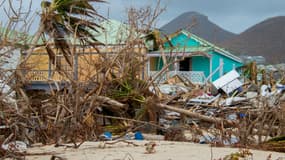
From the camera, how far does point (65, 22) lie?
13.9 metres

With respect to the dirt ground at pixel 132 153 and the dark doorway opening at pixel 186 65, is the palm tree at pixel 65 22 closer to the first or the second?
the dirt ground at pixel 132 153

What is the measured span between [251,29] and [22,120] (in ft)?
106

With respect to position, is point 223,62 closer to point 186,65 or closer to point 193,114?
point 186,65

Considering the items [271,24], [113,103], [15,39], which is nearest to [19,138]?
[15,39]

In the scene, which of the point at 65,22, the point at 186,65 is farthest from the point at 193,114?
the point at 186,65

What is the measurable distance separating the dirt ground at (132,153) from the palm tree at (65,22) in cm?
493

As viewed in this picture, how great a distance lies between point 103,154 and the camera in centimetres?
813

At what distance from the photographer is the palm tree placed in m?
13.3

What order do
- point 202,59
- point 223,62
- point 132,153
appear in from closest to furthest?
point 132,153 < point 202,59 < point 223,62

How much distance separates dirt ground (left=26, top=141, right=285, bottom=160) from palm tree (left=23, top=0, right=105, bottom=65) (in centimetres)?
493

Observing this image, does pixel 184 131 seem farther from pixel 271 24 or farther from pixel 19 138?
pixel 271 24

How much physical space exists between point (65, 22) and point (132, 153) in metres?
6.73

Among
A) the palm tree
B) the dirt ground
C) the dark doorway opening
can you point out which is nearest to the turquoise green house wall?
the dark doorway opening

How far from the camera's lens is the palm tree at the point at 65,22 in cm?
1333
